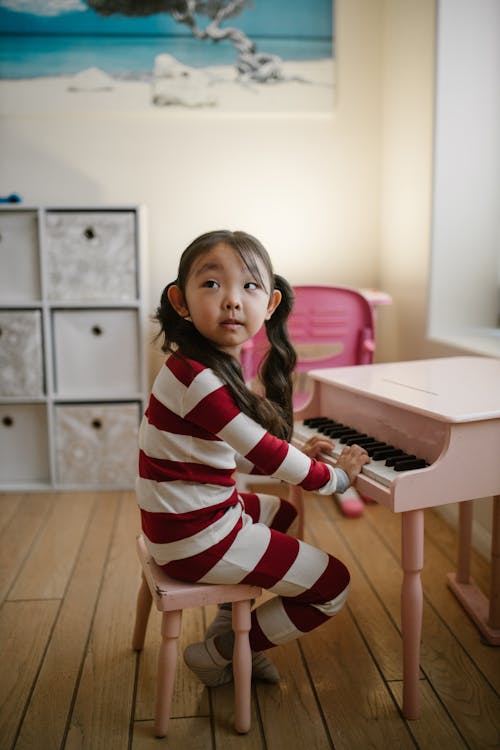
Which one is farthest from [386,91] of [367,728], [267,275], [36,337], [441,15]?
[367,728]

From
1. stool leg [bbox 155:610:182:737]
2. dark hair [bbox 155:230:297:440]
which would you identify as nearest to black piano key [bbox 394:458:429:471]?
dark hair [bbox 155:230:297:440]

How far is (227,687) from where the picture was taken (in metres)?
1.61

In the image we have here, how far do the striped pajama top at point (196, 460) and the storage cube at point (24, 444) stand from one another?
6.02ft

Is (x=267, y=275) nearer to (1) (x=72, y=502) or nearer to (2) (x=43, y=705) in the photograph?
(2) (x=43, y=705)

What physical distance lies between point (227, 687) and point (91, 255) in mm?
1948

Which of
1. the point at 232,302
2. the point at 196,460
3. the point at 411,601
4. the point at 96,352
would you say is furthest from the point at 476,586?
the point at 96,352

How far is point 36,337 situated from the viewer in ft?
9.82

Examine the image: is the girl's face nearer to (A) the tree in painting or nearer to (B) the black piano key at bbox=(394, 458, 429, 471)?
(B) the black piano key at bbox=(394, 458, 429, 471)

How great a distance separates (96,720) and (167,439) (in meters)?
0.65

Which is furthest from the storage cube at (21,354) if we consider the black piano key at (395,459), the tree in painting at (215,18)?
the black piano key at (395,459)

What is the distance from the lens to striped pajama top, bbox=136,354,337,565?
52.4 inches

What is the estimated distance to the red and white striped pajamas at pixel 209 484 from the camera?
1.34 m

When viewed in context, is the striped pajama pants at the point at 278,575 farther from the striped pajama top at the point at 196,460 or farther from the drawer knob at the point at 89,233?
the drawer knob at the point at 89,233

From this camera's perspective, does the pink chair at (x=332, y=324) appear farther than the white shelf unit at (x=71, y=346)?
No
